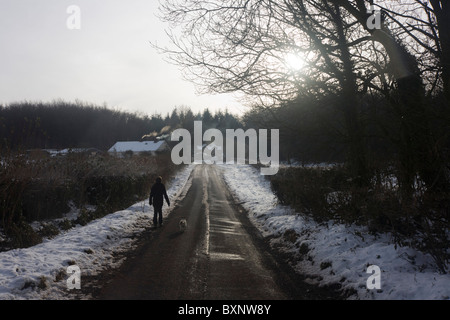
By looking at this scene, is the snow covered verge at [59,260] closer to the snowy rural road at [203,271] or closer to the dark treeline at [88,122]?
the snowy rural road at [203,271]

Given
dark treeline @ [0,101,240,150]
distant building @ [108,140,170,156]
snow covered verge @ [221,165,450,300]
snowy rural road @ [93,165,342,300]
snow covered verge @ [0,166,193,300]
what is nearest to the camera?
snow covered verge @ [221,165,450,300]

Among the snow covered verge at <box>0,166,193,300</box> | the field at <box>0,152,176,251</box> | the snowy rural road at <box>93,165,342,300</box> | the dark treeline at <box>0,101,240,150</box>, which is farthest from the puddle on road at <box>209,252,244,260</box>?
the dark treeline at <box>0,101,240,150</box>

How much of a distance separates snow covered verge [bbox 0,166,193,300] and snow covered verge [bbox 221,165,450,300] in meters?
4.77

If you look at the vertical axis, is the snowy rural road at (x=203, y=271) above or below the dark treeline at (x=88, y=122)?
below

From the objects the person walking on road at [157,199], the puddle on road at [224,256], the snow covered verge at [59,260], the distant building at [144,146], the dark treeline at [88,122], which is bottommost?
the puddle on road at [224,256]

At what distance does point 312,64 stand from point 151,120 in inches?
5090

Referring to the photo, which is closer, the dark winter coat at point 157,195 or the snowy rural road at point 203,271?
the snowy rural road at point 203,271

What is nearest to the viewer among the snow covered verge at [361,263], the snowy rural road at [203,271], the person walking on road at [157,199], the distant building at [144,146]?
the snow covered verge at [361,263]

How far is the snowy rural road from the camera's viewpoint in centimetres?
566

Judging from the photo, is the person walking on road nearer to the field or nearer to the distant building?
the field

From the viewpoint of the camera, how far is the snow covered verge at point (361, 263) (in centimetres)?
A: 509

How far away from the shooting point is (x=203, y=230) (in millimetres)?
11562

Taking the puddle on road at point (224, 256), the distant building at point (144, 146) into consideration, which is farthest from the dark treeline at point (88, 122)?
the puddle on road at point (224, 256)

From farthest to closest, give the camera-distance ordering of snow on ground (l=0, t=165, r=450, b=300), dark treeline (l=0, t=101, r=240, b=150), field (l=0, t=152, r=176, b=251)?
dark treeline (l=0, t=101, r=240, b=150), field (l=0, t=152, r=176, b=251), snow on ground (l=0, t=165, r=450, b=300)
